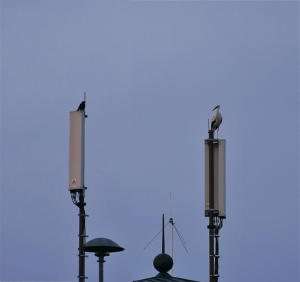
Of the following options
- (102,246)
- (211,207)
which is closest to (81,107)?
(102,246)

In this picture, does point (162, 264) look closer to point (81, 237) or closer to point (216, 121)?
point (81, 237)

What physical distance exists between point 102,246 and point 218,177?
424 cm

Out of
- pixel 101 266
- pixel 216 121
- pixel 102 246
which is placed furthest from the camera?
pixel 216 121

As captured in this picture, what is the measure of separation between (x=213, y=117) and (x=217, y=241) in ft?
13.7

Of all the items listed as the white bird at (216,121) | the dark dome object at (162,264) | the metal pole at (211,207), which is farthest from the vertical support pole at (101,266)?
the white bird at (216,121)

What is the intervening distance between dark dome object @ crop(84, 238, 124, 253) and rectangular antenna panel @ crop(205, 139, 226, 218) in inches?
120

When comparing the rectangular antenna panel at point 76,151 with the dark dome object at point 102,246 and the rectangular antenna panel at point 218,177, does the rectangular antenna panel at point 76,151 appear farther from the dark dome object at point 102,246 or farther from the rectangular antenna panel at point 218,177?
the rectangular antenna panel at point 218,177

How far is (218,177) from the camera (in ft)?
99.1

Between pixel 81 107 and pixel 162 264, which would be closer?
pixel 81 107

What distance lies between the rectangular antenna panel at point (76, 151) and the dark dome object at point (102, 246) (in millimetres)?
2197

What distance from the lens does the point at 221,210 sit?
30.1 meters


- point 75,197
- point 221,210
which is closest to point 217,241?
point 221,210

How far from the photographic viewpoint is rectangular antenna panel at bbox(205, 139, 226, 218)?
3011 centimetres

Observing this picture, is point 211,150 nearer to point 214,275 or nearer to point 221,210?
point 221,210
